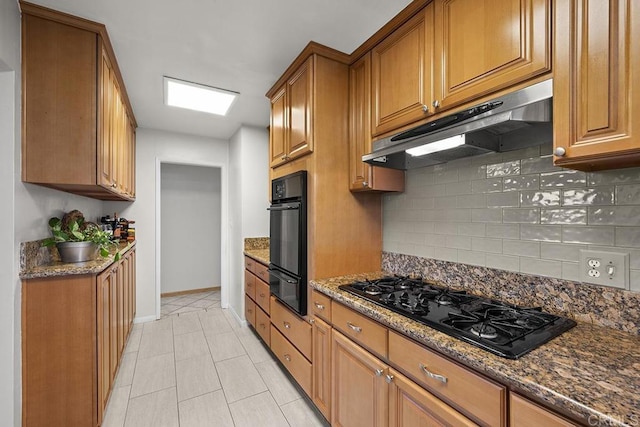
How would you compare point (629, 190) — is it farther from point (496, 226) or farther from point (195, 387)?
point (195, 387)

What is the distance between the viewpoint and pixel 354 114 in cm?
192

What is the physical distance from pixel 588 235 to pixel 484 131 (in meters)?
0.58

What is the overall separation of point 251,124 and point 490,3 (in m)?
2.77

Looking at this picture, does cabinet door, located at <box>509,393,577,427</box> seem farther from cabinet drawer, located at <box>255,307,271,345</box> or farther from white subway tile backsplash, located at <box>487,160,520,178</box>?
cabinet drawer, located at <box>255,307,271,345</box>

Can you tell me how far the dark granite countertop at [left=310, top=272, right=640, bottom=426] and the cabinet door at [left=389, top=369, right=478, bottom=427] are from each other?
0.19 meters

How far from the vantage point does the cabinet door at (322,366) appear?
64.1 inches

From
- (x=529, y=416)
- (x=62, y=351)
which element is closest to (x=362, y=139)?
(x=529, y=416)

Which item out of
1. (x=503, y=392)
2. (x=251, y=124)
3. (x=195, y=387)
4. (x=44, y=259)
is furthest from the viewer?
(x=251, y=124)

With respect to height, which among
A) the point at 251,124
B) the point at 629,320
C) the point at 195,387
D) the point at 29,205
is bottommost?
the point at 195,387

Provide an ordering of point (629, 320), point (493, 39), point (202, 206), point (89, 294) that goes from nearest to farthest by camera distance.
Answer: point (629, 320)
point (493, 39)
point (89, 294)
point (202, 206)

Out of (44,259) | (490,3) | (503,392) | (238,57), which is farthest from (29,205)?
(490,3)

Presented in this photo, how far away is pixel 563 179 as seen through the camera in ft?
3.88

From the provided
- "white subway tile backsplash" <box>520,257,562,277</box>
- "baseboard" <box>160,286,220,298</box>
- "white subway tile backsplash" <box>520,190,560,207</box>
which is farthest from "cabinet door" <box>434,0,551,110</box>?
"baseboard" <box>160,286,220,298</box>

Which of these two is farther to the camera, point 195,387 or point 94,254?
point 195,387
